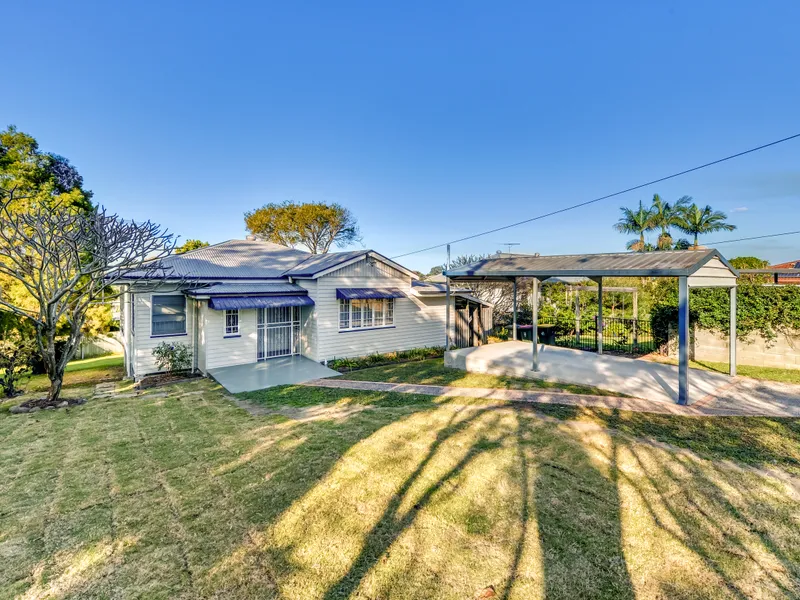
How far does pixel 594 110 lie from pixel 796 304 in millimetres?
12976

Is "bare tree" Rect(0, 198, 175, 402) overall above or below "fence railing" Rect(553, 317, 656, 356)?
above

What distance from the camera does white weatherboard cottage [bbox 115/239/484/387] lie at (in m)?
12.4

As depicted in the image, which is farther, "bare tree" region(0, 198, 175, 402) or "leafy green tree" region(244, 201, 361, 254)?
"leafy green tree" region(244, 201, 361, 254)

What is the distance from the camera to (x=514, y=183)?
24953 mm

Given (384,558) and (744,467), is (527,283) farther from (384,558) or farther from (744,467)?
(384,558)

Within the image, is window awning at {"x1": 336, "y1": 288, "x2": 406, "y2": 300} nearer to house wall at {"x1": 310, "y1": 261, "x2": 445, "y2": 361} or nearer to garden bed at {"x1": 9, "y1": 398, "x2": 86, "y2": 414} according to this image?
house wall at {"x1": 310, "y1": 261, "x2": 445, "y2": 361}

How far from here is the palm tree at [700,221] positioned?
36188 millimetres

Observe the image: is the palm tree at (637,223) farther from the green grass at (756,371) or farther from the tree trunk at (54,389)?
the tree trunk at (54,389)

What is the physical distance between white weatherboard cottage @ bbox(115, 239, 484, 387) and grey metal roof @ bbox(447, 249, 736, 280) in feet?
12.0

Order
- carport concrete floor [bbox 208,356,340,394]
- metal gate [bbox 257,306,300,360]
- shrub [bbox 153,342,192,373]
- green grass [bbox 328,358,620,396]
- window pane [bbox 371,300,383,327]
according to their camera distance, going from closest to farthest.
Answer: green grass [bbox 328,358,620,396]
carport concrete floor [bbox 208,356,340,394]
shrub [bbox 153,342,192,373]
metal gate [bbox 257,306,300,360]
window pane [bbox 371,300,383,327]

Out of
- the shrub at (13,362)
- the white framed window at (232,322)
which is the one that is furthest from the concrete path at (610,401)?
the shrub at (13,362)

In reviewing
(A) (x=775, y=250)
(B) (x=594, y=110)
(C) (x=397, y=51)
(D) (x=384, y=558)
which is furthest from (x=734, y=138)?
(A) (x=775, y=250)

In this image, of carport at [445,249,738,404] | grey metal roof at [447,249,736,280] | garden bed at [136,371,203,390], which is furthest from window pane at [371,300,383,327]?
garden bed at [136,371,203,390]

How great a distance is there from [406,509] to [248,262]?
1560 centimetres
